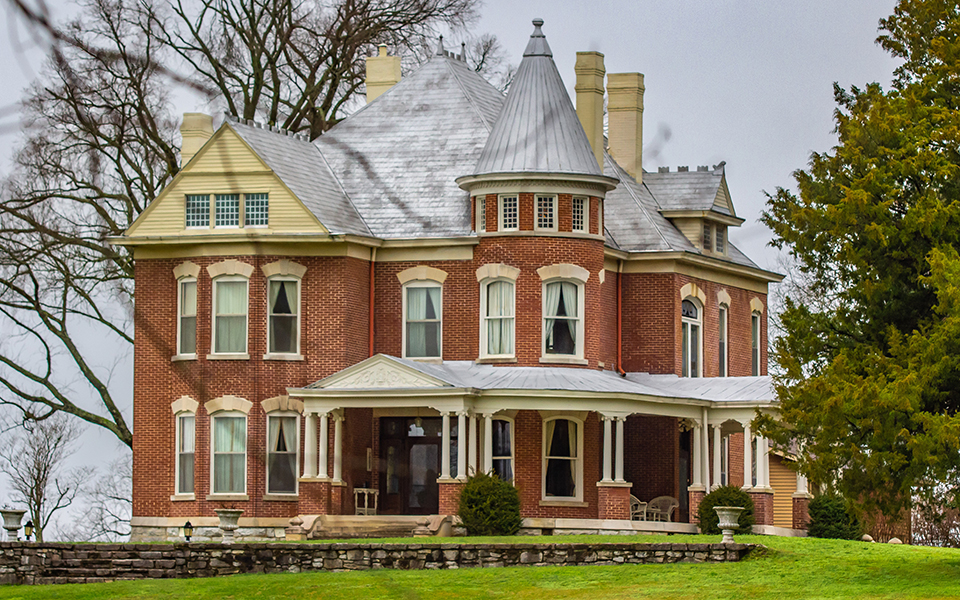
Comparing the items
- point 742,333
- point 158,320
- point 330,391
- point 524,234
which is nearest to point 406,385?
point 330,391

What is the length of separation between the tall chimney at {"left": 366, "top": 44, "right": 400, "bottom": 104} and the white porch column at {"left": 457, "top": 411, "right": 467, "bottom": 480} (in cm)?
1088

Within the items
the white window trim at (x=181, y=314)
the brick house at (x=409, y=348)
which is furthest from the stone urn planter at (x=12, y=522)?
the white window trim at (x=181, y=314)

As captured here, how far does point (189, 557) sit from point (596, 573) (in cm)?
681

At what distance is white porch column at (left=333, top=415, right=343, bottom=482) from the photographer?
31.6 metres

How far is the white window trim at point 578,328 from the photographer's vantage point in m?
32.7

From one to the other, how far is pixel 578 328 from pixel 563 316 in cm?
44

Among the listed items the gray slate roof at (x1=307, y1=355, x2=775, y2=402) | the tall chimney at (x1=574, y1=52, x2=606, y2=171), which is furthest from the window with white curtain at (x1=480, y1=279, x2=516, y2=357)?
the tall chimney at (x1=574, y1=52, x2=606, y2=171)

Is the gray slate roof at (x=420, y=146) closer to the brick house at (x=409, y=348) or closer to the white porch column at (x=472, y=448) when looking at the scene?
the brick house at (x=409, y=348)

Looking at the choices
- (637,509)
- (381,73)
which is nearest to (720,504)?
(637,509)

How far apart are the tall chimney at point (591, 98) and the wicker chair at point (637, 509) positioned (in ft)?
26.5

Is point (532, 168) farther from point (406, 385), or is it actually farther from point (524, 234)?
point (406, 385)

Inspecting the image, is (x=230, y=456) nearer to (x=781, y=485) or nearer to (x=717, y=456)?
(x=717, y=456)

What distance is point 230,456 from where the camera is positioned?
32844 mm

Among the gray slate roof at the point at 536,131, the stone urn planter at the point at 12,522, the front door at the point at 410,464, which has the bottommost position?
the stone urn planter at the point at 12,522
